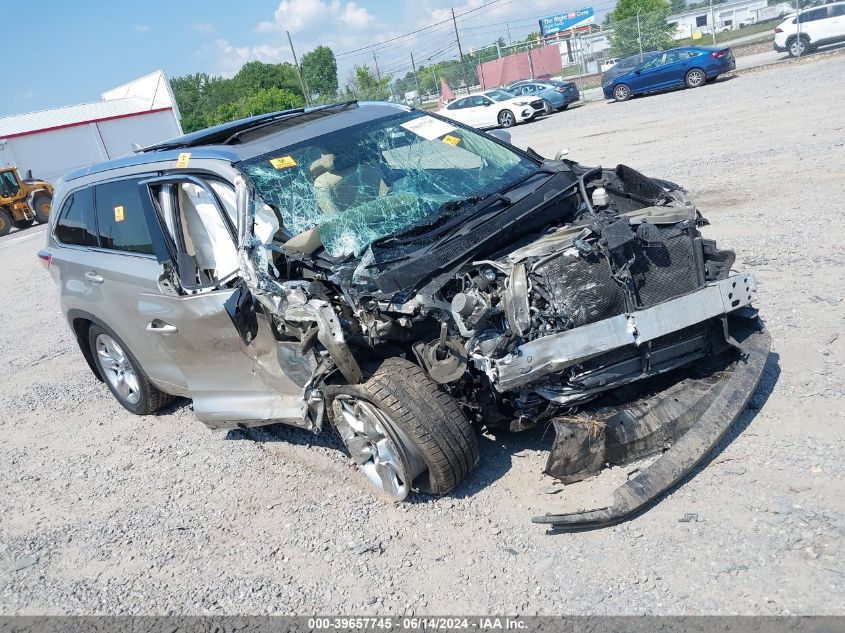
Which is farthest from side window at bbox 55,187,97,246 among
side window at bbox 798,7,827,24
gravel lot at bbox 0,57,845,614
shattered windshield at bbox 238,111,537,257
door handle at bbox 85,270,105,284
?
side window at bbox 798,7,827,24

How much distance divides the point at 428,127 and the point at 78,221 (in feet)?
9.45

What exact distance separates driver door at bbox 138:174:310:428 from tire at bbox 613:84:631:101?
22.7 m

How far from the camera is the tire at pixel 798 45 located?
23.4m

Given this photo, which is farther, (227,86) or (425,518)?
(227,86)

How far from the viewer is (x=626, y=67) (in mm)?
26078

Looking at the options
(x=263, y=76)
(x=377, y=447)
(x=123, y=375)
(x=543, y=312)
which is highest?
(x=263, y=76)

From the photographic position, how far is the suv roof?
459 centimetres

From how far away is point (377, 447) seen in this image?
Answer: 3840mm

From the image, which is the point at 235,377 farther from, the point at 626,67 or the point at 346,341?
the point at 626,67

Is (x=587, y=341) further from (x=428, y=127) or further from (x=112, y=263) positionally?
(x=112, y=263)

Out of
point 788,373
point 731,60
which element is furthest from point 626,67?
point 788,373

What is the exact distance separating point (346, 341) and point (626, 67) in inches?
1003

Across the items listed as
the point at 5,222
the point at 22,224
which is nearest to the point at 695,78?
the point at 5,222

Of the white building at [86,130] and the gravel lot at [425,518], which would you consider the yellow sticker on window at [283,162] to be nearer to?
the gravel lot at [425,518]
